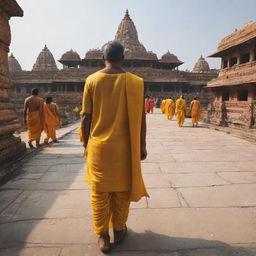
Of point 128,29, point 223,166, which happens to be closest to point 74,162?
point 223,166

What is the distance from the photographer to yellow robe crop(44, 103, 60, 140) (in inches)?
282

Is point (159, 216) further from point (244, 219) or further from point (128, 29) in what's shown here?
point (128, 29)

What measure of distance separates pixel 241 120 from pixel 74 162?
9581mm

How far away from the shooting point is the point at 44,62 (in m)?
43.6

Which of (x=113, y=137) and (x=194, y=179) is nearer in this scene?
(x=113, y=137)

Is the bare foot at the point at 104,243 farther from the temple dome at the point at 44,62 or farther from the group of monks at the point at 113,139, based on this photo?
the temple dome at the point at 44,62

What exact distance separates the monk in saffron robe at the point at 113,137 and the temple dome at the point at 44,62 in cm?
4350

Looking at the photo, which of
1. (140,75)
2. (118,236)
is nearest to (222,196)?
(118,236)

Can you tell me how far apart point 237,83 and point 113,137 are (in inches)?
489

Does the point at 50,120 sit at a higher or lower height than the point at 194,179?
higher

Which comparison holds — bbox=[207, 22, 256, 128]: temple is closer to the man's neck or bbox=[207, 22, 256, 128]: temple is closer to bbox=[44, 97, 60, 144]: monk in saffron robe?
bbox=[44, 97, 60, 144]: monk in saffron robe

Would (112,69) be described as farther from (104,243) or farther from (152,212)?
(152,212)

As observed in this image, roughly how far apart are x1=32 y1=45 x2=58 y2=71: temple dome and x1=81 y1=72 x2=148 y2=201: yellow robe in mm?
43542

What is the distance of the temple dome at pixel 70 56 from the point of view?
133 feet
